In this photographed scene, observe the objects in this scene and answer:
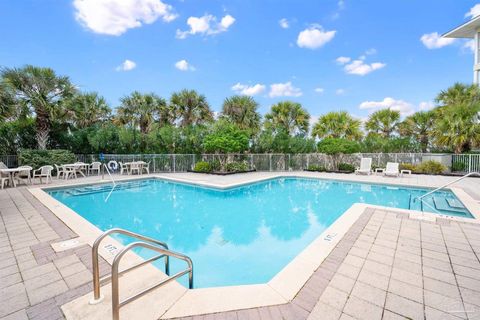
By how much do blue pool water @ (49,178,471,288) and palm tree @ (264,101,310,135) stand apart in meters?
5.89

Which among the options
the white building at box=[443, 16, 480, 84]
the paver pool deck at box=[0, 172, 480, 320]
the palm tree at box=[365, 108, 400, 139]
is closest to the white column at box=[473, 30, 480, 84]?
the white building at box=[443, 16, 480, 84]

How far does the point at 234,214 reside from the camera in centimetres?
660

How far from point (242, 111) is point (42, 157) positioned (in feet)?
37.4

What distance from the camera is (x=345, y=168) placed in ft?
46.2

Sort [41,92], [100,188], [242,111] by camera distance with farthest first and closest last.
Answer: [242,111], [41,92], [100,188]

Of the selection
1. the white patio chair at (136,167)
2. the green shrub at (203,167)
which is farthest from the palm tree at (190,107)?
the white patio chair at (136,167)

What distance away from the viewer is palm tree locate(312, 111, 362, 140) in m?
15.8

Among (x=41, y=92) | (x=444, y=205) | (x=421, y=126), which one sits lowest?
(x=444, y=205)

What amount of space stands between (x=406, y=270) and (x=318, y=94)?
18833mm

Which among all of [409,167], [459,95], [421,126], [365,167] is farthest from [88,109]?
[459,95]

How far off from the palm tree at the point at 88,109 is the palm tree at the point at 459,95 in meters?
21.3

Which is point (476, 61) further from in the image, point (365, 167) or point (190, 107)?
point (190, 107)

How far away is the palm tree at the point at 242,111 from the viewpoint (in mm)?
15242

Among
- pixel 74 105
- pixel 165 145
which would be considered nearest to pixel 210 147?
pixel 165 145
